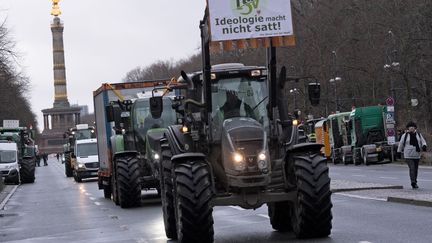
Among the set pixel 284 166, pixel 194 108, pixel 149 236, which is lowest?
pixel 149 236

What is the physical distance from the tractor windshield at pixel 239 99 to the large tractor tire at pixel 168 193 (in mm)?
1117

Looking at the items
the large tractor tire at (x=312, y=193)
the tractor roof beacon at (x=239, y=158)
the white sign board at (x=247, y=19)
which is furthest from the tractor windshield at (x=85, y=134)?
the large tractor tire at (x=312, y=193)

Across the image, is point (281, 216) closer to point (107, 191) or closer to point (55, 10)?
point (107, 191)

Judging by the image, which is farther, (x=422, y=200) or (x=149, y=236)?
(x=422, y=200)

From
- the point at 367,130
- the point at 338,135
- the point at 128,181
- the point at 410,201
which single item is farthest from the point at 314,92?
the point at 338,135

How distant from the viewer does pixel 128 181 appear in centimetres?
2288

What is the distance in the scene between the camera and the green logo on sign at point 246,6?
42.4 ft

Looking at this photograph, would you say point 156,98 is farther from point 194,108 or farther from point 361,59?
point 361,59

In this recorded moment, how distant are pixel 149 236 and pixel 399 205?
5747mm

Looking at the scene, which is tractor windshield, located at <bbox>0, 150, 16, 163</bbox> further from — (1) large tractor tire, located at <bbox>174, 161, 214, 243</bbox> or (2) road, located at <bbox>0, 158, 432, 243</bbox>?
(1) large tractor tire, located at <bbox>174, 161, 214, 243</bbox>

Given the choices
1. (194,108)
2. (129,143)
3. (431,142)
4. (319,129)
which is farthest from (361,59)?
(194,108)

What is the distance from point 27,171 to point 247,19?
39.5 m

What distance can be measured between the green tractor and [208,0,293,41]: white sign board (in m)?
39.4

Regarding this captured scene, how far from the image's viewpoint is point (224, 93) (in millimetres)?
13617
